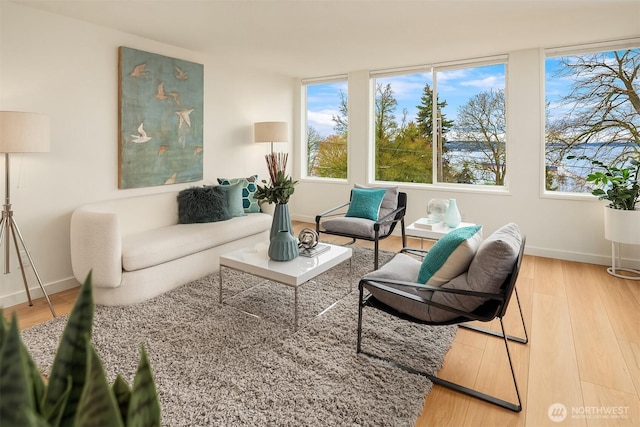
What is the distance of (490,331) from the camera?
258cm

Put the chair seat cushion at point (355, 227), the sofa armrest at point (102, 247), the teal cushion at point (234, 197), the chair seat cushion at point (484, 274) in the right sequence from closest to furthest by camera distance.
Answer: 1. the chair seat cushion at point (484, 274)
2. the sofa armrest at point (102, 247)
3. the chair seat cushion at point (355, 227)
4. the teal cushion at point (234, 197)

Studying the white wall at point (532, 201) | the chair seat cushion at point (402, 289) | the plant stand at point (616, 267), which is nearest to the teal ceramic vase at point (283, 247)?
the chair seat cushion at point (402, 289)

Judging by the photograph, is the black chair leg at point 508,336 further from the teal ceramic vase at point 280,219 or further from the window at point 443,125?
the window at point 443,125

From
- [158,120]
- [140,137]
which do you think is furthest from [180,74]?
[140,137]

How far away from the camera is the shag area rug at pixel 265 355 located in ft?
5.83

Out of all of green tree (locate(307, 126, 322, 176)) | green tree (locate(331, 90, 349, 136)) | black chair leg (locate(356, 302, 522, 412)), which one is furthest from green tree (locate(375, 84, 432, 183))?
black chair leg (locate(356, 302, 522, 412))

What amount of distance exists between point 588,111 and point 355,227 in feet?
9.74

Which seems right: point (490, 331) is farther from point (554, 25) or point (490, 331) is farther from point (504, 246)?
point (554, 25)

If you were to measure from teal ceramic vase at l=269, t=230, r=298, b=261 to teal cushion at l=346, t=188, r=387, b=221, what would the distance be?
4.75 ft

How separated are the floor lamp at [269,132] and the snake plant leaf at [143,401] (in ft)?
15.2

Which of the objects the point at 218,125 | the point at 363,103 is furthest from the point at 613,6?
the point at 218,125

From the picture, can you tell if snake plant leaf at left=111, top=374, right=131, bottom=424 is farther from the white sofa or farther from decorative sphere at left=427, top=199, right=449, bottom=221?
decorative sphere at left=427, top=199, right=449, bottom=221

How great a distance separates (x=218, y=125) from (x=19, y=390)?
465cm

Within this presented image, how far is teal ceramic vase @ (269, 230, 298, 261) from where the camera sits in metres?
2.91
